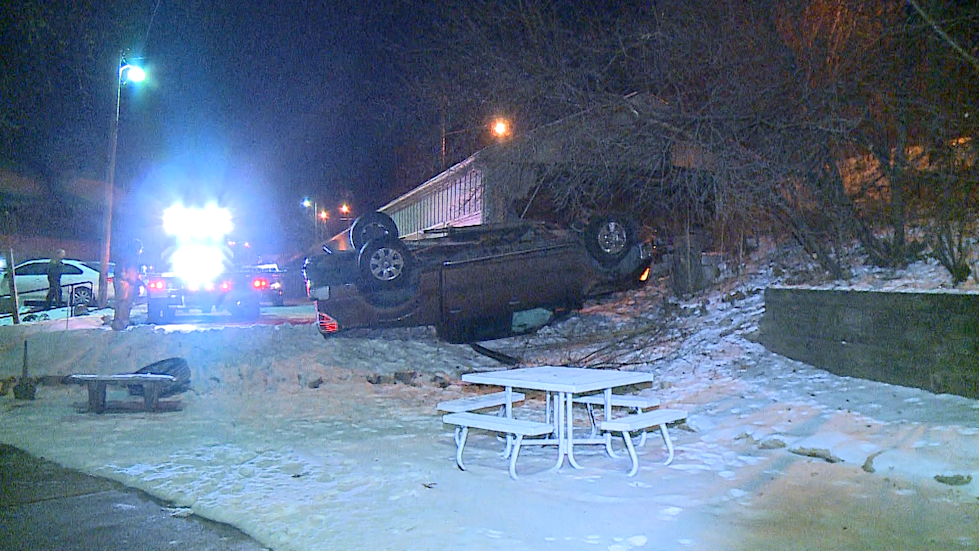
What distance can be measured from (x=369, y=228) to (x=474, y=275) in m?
2.69

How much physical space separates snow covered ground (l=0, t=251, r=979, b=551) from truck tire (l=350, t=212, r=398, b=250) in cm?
293

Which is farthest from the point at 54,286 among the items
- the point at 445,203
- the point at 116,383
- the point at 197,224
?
the point at 116,383

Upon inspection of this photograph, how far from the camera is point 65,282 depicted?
22.7 meters

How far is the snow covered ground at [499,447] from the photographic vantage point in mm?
4777

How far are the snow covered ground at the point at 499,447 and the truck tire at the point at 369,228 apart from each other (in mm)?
2927

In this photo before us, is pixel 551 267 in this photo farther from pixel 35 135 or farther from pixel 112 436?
pixel 35 135

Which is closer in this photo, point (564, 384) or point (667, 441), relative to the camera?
point (564, 384)

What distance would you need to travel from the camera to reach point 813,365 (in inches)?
351

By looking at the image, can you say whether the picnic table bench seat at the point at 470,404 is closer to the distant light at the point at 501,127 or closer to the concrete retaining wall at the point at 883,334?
the concrete retaining wall at the point at 883,334

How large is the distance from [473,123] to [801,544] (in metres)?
11.6

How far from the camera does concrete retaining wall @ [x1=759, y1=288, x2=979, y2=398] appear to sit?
7.05 m

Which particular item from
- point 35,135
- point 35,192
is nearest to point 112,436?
point 35,135

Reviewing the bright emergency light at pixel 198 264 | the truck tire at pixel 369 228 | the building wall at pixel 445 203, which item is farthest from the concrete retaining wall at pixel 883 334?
the bright emergency light at pixel 198 264

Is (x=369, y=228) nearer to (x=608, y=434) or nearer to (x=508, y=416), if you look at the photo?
(x=508, y=416)
